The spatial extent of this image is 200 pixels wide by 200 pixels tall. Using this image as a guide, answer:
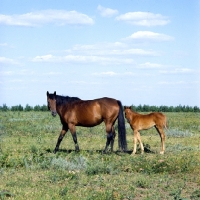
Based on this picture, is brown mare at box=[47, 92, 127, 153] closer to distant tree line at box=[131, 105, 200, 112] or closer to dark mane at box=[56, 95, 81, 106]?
dark mane at box=[56, 95, 81, 106]

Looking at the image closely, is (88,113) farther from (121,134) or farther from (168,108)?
(168,108)

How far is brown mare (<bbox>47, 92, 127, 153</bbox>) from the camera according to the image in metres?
15.9

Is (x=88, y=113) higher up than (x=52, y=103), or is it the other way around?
(x=52, y=103)

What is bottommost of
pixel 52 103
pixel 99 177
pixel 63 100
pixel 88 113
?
pixel 99 177

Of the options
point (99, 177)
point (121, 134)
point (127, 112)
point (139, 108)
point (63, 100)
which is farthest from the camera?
point (139, 108)

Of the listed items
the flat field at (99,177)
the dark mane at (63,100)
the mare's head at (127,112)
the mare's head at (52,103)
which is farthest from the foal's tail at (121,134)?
the mare's head at (52,103)

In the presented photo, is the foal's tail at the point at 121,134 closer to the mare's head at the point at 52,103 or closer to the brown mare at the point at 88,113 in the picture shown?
the brown mare at the point at 88,113

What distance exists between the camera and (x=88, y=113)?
16250 mm

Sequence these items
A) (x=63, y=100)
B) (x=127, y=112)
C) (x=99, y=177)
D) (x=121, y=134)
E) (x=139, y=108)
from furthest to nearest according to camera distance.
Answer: (x=139, y=108)
(x=63, y=100)
(x=127, y=112)
(x=121, y=134)
(x=99, y=177)

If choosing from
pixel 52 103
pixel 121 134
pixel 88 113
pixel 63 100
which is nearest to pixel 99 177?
pixel 121 134

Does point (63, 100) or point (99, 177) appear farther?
point (63, 100)

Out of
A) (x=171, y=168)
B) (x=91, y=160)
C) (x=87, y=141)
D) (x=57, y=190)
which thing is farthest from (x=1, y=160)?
(x=87, y=141)

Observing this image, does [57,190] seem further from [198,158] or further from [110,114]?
[110,114]

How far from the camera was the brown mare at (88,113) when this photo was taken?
52.3 ft
